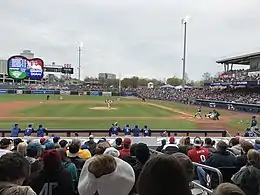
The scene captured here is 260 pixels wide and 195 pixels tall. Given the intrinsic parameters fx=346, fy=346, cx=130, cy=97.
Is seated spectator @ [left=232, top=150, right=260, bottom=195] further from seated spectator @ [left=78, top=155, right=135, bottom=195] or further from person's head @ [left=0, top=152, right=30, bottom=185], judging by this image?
person's head @ [left=0, top=152, right=30, bottom=185]

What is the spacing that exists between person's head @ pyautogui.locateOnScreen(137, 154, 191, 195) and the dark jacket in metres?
2.41

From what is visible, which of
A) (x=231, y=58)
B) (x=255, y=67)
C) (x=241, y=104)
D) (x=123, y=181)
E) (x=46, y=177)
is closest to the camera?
(x=123, y=181)

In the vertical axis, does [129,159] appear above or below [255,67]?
below

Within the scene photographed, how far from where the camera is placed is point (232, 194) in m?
2.68

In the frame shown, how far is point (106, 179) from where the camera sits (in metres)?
3.58

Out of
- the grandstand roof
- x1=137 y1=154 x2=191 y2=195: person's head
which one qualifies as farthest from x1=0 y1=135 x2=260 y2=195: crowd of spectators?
the grandstand roof

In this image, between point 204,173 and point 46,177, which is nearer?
point 46,177

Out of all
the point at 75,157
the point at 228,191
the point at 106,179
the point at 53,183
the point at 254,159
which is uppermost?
the point at 228,191

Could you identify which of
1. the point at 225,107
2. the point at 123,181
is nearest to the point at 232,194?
the point at 123,181

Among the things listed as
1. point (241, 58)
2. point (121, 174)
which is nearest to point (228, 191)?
point (121, 174)

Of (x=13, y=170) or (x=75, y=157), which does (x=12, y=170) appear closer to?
(x=13, y=170)

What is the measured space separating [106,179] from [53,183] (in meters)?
1.38

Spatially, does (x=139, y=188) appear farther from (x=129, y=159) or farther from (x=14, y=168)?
(x=129, y=159)

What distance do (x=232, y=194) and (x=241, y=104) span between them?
172 feet
